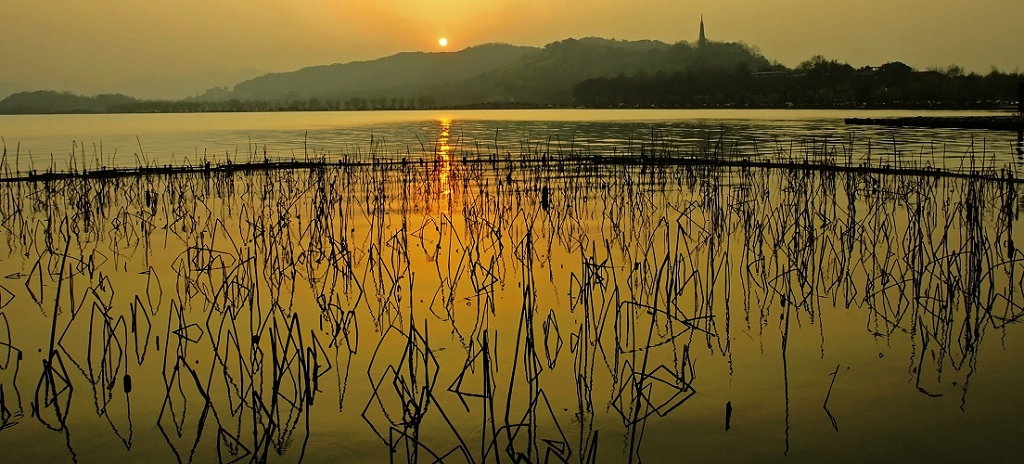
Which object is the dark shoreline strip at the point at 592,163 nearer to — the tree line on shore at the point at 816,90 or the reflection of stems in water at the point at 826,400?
the reflection of stems in water at the point at 826,400

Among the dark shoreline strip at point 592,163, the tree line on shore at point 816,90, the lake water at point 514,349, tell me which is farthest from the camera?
the tree line on shore at point 816,90

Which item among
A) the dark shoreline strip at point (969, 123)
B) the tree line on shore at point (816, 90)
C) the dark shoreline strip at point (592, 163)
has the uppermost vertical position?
the tree line on shore at point (816, 90)

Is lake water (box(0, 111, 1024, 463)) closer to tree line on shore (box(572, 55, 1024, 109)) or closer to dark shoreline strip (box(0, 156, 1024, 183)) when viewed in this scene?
dark shoreline strip (box(0, 156, 1024, 183))

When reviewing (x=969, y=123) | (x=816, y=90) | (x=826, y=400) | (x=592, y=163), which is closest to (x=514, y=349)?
(x=826, y=400)

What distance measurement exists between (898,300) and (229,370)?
21.4ft

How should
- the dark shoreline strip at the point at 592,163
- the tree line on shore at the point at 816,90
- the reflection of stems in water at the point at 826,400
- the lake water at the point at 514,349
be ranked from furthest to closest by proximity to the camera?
the tree line on shore at the point at 816,90
the dark shoreline strip at the point at 592,163
the reflection of stems in water at the point at 826,400
the lake water at the point at 514,349

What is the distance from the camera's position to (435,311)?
26.6 ft

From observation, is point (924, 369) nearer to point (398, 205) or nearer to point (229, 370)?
point (229, 370)

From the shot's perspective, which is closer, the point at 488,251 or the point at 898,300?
the point at 898,300

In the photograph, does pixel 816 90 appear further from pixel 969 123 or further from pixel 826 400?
pixel 826 400

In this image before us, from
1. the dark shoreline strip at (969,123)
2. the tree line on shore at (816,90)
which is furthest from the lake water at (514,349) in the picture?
the tree line on shore at (816,90)

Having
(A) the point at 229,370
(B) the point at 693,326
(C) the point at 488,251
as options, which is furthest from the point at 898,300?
(A) the point at 229,370

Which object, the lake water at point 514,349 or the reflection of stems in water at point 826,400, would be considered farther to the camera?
the reflection of stems in water at point 826,400

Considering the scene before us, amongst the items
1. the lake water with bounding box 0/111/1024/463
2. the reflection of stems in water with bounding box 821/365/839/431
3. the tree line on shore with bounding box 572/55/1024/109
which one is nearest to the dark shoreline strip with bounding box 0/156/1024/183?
the lake water with bounding box 0/111/1024/463
